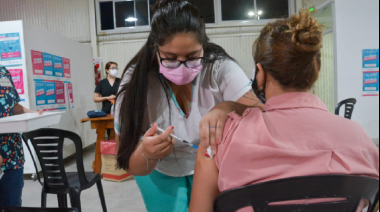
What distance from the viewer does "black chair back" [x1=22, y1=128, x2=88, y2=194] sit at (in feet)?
6.49

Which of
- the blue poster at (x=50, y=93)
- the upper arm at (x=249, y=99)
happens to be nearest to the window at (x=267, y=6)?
the blue poster at (x=50, y=93)

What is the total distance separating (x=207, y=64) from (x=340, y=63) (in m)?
2.88

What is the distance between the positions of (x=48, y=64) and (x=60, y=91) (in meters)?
0.43

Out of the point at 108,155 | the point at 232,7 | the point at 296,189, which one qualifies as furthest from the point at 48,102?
the point at 232,7

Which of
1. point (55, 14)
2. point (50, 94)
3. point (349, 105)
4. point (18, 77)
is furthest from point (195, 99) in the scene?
point (55, 14)

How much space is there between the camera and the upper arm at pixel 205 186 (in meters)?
0.80

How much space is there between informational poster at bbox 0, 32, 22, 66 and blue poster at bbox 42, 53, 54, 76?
0.41 metres

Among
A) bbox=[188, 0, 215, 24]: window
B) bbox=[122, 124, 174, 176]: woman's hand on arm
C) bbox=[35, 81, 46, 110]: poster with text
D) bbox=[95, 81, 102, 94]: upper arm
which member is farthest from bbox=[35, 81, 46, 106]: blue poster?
bbox=[188, 0, 215, 24]: window

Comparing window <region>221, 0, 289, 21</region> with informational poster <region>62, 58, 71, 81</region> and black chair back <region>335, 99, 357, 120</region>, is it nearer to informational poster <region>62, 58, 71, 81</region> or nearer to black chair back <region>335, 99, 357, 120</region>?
informational poster <region>62, 58, 71, 81</region>

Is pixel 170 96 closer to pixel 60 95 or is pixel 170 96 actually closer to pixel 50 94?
pixel 50 94

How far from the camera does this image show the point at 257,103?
3.22 feet

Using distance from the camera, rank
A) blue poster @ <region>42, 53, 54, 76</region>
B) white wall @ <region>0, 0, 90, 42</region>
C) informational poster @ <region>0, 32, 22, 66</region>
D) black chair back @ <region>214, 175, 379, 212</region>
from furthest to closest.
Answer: white wall @ <region>0, 0, 90, 42</region> → blue poster @ <region>42, 53, 54, 76</region> → informational poster @ <region>0, 32, 22, 66</region> → black chair back @ <region>214, 175, 379, 212</region>

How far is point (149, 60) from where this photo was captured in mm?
1076

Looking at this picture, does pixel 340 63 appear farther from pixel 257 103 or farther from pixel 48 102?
pixel 48 102
